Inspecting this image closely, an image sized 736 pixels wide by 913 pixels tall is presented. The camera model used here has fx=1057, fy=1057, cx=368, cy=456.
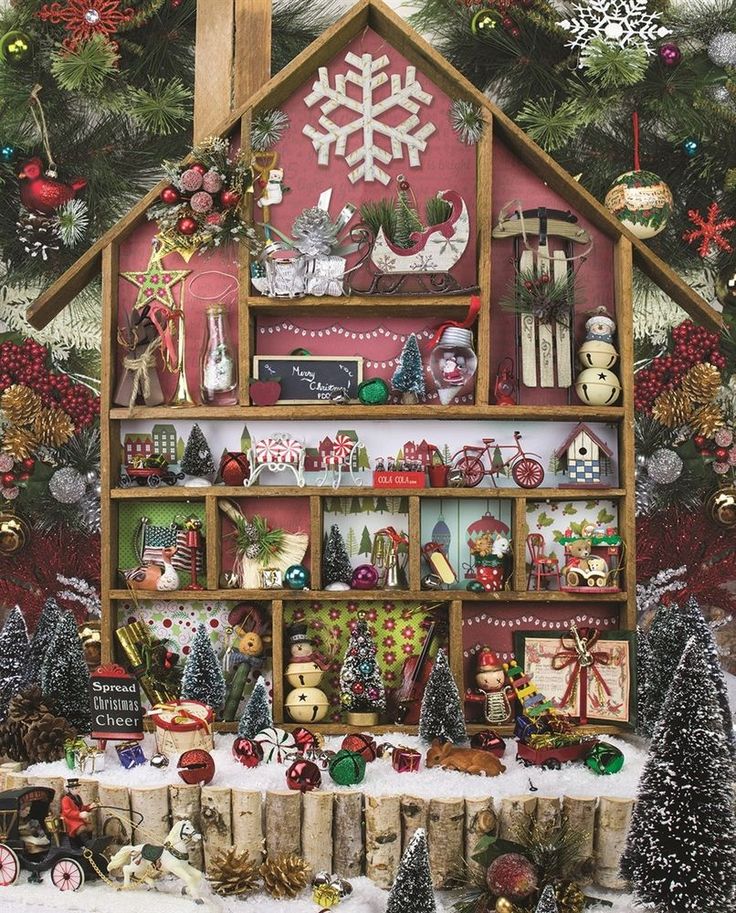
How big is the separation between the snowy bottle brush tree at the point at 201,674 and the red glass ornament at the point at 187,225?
4.66 feet

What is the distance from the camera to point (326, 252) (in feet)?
12.3

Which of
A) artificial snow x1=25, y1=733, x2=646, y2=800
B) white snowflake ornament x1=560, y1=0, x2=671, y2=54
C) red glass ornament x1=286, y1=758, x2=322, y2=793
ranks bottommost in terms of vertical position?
artificial snow x1=25, y1=733, x2=646, y2=800

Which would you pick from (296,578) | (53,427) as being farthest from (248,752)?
(53,427)

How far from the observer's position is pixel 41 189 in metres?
4.70

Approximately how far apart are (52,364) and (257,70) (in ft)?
5.97

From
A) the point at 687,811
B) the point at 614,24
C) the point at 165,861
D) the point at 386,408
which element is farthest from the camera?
the point at 614,24

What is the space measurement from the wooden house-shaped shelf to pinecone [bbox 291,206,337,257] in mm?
148

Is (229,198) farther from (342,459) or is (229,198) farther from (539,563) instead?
(539,563)

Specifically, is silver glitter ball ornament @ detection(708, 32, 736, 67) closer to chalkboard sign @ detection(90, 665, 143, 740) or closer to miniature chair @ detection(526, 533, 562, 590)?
miniature chair @ detection(526, 533, 562, 590)

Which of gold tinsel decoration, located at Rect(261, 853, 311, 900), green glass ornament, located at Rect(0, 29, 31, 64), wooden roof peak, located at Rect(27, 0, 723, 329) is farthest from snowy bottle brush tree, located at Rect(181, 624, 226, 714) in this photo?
green glass ornament, located at Rect(0, 29, 31, 64)

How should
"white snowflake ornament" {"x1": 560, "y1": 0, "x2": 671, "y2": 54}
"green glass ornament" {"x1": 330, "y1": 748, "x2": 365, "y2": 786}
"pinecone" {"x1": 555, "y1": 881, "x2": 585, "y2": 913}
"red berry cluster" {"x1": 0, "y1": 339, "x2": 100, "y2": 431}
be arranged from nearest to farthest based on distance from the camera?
"pinecone" {"x1": 555, "y1": 881, "x2": 585, "y2": 913} < "green glass ornament" {"x1": 330, "y1": 748, "x2": 365, "y2": 786} < "white snowflake ornament" {"x1": 560, "y1": 0, "x2": 671, "y2": 54} < "red berry cluster" {"x1": 0, "y1": 339, "x2": 100, "y2": 431}

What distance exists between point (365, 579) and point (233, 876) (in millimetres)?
1163

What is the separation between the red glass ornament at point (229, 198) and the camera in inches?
145

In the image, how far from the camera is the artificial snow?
3131 mm
